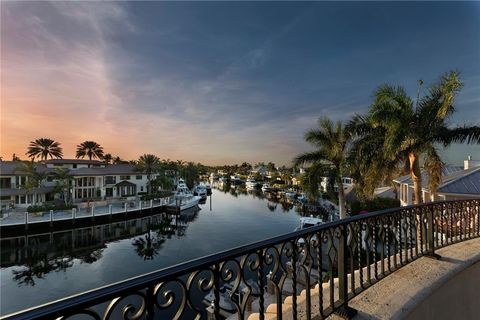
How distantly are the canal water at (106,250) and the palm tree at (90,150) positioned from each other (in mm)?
43708

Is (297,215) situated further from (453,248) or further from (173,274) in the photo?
(173,274)

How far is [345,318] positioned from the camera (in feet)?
9.22

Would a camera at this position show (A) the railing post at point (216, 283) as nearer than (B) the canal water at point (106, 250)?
Yes

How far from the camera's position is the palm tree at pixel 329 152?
16.0 m

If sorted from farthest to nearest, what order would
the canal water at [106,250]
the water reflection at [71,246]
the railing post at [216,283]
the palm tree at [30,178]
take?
the palm tree at [30,178] < the water reflection at [71,246] < the canal water at [106,250] < the railing post at [216,283]

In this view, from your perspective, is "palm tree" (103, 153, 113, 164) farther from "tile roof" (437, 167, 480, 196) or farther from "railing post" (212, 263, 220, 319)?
"railing post" (212, 263, 220, 319)

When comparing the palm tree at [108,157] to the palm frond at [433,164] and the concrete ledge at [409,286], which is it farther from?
the concrete ledge at [409,286]

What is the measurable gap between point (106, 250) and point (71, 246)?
12.4 feet

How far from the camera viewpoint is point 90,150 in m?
69.8

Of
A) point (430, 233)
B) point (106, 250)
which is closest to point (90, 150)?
point (106, 250)

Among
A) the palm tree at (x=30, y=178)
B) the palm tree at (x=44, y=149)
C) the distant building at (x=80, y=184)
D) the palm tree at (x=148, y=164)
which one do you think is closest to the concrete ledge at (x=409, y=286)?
the palm tree at (x=30, y=178)

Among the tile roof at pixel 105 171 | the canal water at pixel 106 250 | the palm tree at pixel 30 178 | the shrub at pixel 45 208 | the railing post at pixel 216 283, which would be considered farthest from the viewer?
the tile roof at pixel 105 171

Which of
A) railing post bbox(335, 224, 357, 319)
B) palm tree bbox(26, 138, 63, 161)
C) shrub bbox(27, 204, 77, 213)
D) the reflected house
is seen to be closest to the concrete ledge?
railing post bbox(335, 224, 357, 319)

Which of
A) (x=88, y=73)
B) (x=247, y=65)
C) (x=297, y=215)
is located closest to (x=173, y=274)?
(x=88, y=73)
